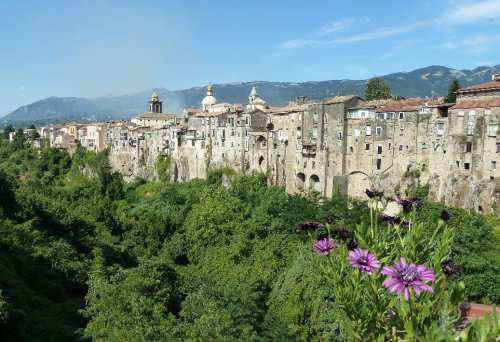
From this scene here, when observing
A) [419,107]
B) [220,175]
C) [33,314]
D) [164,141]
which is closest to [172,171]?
[164,141]

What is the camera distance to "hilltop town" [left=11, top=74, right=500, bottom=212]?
32.7 m

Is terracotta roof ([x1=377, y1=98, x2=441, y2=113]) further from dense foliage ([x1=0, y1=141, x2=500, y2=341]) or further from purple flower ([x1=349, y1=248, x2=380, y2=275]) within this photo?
purple flower ([x1=349, y1=248, x2=380, y2=275])

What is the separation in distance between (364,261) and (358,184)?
37236 mm

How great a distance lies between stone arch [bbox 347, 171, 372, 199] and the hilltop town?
0.09 metres

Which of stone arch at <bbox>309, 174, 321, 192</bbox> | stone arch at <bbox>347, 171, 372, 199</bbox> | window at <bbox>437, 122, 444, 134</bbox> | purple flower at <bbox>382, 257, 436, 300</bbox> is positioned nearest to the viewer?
purple flower at <bbox>382, 257, 436, 300</bbox>

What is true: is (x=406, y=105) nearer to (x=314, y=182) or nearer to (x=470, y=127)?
(x=470, y=127)

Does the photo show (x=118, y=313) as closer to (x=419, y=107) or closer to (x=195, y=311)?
(x=195, y=311)

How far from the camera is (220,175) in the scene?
5209 centimetres

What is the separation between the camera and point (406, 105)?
38.8 m

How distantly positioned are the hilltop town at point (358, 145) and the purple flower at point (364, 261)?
30214mm

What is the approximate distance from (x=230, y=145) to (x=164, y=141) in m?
14.9

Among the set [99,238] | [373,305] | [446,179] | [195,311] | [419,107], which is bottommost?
[99,238]

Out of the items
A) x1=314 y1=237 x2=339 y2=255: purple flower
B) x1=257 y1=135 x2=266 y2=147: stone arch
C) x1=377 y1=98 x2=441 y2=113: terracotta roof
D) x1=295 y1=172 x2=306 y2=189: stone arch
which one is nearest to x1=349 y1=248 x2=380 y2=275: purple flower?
x1=314 y1=237 x2=339 y2=255: purple flower

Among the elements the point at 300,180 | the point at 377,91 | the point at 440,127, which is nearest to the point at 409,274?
the point at 440,127
